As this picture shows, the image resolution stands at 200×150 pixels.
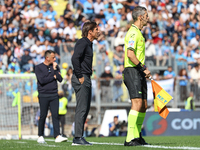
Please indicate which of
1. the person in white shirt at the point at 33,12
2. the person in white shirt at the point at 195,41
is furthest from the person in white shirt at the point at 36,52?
the person in white shirt at the point at 195,41

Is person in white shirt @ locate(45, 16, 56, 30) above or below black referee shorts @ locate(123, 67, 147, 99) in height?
above

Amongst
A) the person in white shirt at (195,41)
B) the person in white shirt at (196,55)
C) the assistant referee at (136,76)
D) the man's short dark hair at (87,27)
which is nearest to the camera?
the assistant referee at (136,76)

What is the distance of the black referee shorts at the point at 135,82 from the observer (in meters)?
6.87

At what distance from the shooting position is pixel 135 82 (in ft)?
22.6

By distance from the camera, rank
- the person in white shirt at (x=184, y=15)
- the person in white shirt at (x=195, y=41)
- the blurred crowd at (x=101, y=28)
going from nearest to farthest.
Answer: the blurred crowd at (x=101, y=28), the person in white shirt at (x=195, y=41), the person in white shirt at (x=184, y=15)

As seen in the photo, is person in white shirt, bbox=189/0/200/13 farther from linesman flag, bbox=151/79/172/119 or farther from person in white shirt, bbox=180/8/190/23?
linesman flag, bbox=151/79/172/119

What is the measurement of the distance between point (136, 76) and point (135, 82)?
11 cm

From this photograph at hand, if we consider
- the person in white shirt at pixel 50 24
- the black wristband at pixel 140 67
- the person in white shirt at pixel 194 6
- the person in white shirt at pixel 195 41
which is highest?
the person in white shirt at pixel 194 6

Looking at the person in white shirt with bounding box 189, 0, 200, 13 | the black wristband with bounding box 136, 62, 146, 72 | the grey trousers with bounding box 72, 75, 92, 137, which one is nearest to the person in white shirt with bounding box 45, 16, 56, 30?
the person in white shirt with bounding box 189, 0, 200, 13

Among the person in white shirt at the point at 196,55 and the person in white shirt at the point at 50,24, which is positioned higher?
the person in white shirt at the point at 50,24

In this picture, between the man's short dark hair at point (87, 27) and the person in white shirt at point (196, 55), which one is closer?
the man's short dark hair at point (87, 27)

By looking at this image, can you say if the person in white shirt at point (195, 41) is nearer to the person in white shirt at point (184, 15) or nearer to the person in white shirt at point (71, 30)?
the person in white shirt at point (184, 15)

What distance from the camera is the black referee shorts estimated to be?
6.87 metres

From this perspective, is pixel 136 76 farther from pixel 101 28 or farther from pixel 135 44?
pixel 101 28
